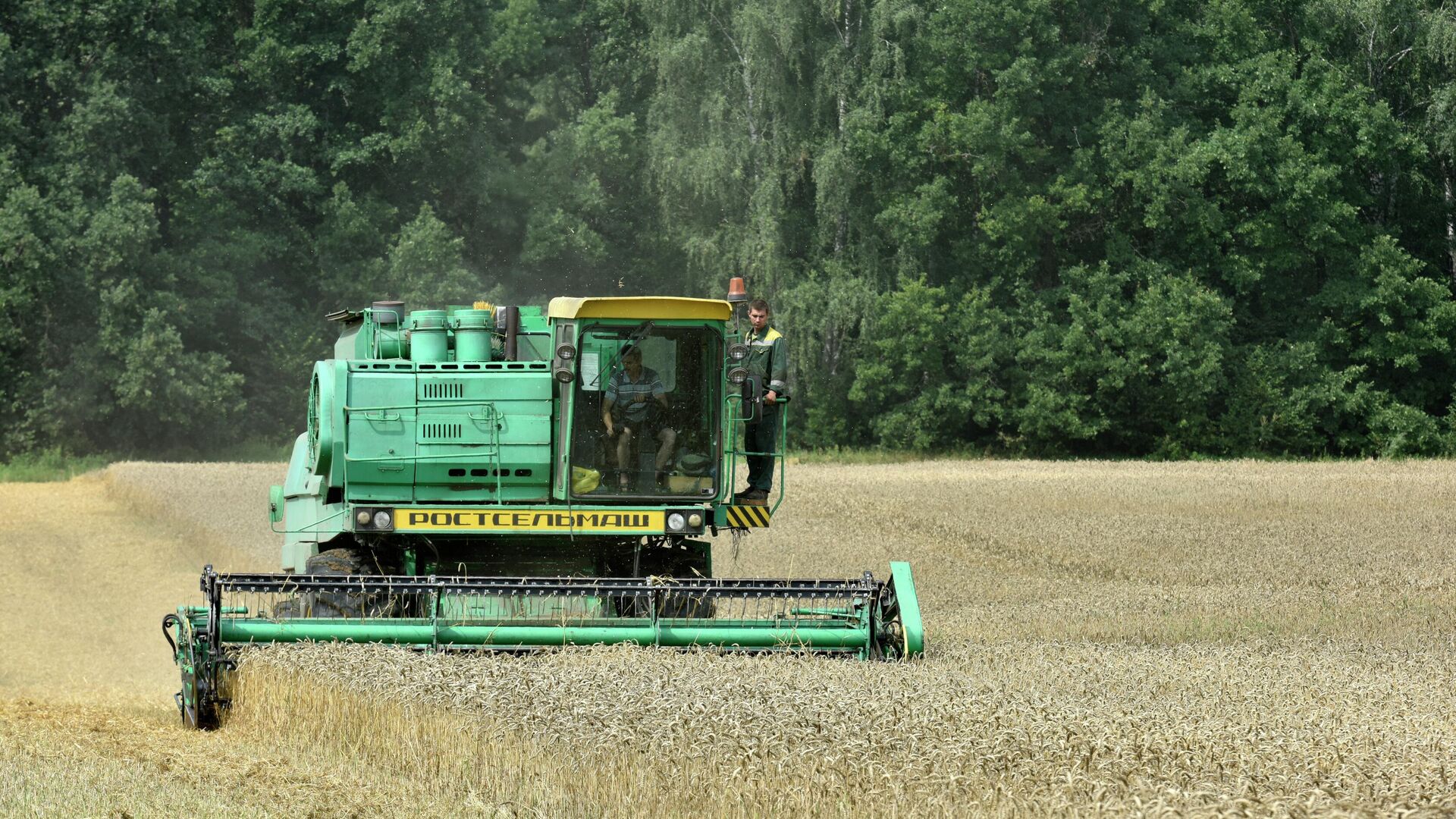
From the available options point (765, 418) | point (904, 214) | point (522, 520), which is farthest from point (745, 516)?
point (904, 214)

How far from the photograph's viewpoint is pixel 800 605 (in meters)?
10.4

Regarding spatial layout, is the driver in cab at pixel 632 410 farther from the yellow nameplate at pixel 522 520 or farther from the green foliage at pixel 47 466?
the green foliage at pixel 47 466

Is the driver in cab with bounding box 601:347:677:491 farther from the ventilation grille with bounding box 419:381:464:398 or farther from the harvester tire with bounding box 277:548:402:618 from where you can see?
the harvester tire with bounding box 277:548:402:618

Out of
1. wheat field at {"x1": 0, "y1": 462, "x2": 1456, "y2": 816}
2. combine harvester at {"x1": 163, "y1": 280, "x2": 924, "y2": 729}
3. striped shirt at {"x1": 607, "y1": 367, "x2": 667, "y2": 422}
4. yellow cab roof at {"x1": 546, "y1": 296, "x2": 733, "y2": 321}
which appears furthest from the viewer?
striped shirt at {"x1": 607, "y1": 367, "x2": 667, "y2": 422}

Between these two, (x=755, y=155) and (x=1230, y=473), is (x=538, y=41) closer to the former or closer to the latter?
(x=755, y=155)

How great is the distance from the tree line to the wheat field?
860 inches

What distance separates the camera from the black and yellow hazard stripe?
10883 millimetres

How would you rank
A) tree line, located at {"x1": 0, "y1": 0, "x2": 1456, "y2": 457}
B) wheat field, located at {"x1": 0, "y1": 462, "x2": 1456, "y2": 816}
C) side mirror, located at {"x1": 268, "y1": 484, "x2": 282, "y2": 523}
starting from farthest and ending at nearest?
tree line, located at {"x1": 0, "y1": 0, "x2": 1456, "y2": 457} → side mirror, located at {"x1": 268, "y1": 484, "x2": 282, "y2": 523} → wheat field, located at {"x1": 0, "y1": 462, "x2": 1456, "y2": 816}

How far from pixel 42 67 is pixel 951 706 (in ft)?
124

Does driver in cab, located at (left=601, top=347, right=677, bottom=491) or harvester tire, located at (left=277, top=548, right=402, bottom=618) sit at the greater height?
driver in cab, located at (left=601, top=347, right=677, bottom=491)

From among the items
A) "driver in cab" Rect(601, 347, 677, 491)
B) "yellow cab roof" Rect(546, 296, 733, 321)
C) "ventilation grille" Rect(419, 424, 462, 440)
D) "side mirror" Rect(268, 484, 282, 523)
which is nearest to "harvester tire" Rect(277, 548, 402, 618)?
"ventilation grille" Rect(419, 424, 462, 440)

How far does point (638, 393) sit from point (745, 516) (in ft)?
3.63

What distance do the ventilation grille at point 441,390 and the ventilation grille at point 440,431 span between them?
0.20m

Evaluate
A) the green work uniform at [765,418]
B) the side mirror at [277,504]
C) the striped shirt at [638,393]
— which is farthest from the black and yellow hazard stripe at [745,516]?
the side mirror at [277,504]
